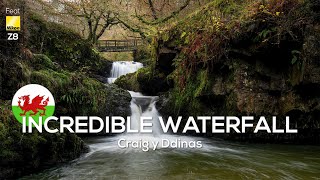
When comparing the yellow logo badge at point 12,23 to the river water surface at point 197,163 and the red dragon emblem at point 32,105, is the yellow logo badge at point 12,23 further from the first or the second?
the river water surface at point 197,163

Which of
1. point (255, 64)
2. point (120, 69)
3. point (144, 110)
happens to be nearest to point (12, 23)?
point (144, 110)

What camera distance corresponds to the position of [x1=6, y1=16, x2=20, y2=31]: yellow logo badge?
531 cm

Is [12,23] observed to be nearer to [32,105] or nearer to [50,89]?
[32,105]

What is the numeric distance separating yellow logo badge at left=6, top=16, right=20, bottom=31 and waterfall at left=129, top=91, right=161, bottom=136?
4.84 m

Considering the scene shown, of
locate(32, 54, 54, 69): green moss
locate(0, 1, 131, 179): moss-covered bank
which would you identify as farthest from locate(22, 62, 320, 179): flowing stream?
locate(32, 54, 54, 69): green moss

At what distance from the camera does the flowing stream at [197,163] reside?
4469 millimetres

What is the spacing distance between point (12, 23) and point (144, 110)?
18.3ft

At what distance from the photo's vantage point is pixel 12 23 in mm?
5387

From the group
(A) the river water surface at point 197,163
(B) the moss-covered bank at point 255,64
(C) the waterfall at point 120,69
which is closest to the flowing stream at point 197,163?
(A) the river water surface at point 197,163

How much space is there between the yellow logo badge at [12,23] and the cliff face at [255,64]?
15.5 feet

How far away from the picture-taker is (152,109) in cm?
1012

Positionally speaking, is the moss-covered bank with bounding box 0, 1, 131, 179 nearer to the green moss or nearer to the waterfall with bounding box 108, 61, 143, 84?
the green moss

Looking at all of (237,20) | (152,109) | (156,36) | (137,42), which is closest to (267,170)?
(237,20)

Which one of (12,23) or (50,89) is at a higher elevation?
(12,23)
